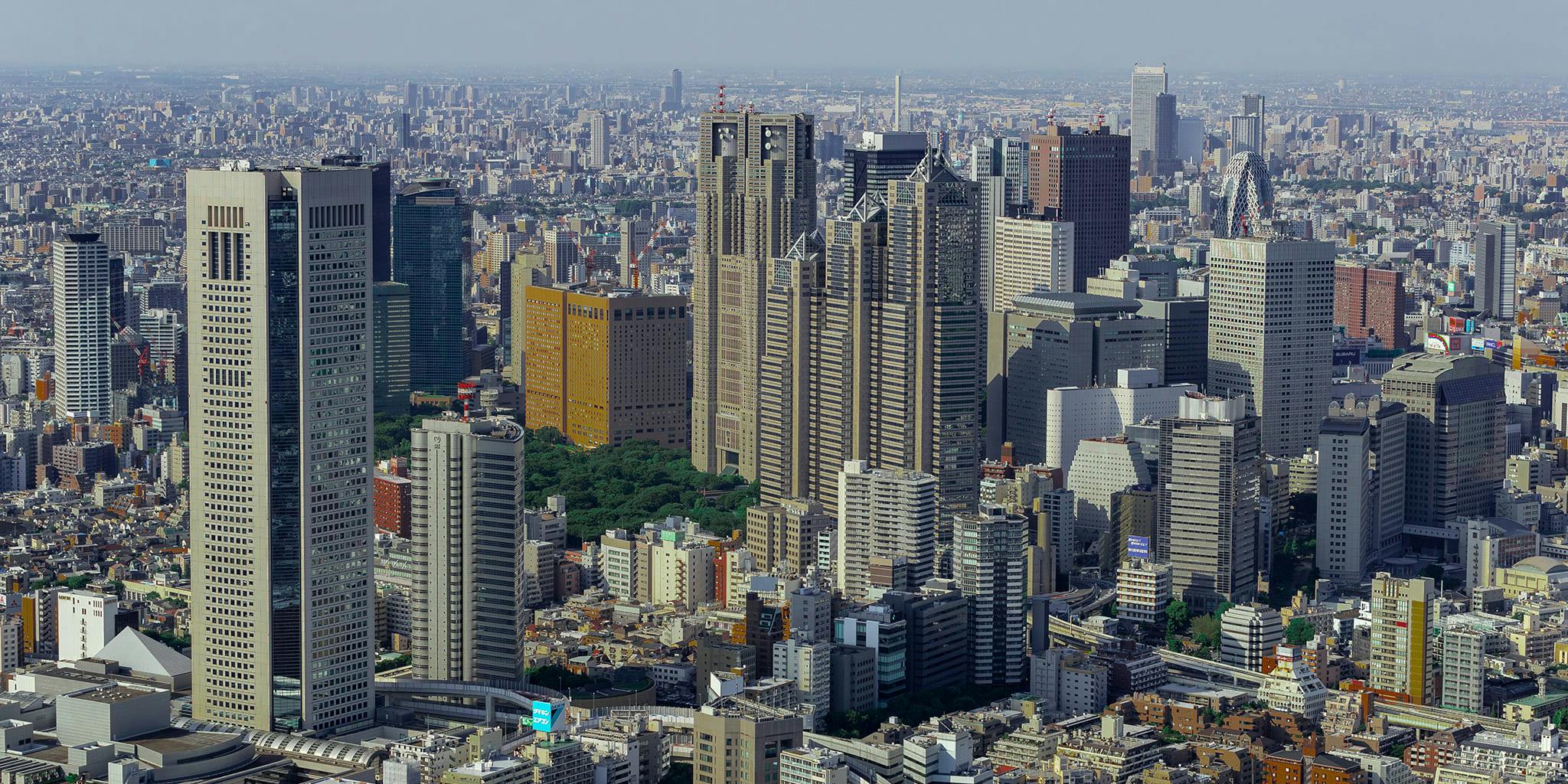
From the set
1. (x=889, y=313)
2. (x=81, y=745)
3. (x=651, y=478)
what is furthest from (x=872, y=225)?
(x=81, y=745)

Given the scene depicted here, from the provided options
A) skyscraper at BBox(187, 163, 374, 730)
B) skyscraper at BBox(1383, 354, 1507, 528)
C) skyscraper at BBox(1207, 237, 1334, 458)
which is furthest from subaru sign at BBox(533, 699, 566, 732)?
skyscraper at BBox(1207, 237, 1334, 458)

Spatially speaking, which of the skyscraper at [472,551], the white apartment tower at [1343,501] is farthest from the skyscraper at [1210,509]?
the skyscraper at [472,551]

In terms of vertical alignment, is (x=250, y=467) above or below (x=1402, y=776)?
above

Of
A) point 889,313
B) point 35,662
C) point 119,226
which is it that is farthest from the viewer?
point 119,226

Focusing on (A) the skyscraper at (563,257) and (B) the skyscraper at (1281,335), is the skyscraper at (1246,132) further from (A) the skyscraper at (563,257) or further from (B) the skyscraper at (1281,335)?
(B) the skyscraper at (1281,335)

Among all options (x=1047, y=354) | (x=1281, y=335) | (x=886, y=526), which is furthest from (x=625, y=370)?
(x=886, y=526)

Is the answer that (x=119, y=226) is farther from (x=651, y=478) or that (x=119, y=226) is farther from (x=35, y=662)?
(x=35, y=662)
